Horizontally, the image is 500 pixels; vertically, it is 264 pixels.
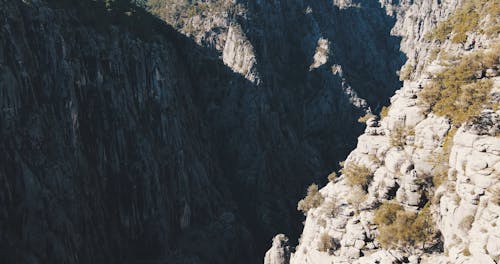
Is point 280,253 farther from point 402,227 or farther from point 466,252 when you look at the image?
point 466,252

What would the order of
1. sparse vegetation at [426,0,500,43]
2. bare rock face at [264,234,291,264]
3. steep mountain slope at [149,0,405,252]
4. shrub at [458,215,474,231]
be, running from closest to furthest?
shrub at [458,215,474,231]
sparse vegetation at [426,0,500,43]
bare rock face at [264,234,291,264]
steep mountain slope at [149,0,405,252]

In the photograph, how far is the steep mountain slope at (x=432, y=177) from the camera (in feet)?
155

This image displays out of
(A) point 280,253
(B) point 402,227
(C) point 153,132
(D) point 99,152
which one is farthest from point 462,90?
(C) point 153,132

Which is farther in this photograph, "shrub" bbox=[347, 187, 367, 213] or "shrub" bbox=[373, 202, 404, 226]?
"shrub" bbox=[347, 187, 367, 213]

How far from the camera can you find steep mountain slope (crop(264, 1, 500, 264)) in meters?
47.2

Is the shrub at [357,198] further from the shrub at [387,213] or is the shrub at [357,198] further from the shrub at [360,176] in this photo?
the shrub at [387,213]

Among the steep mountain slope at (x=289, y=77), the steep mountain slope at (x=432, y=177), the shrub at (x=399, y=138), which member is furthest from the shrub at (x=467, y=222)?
the steep mountain slope at (x=289, y=77)

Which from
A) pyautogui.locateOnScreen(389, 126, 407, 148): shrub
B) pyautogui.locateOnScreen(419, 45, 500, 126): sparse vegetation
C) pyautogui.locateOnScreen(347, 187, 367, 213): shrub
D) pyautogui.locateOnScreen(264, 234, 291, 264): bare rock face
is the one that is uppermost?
pyautogui.locateOnScreen(419, 45, 500, 126): sparse vegetation

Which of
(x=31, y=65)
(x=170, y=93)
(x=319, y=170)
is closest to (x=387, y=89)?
(x=319, y=170)

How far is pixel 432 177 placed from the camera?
188ft

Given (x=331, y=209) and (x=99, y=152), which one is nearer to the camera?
(x=331, y=209)

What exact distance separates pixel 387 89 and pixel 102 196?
134 m

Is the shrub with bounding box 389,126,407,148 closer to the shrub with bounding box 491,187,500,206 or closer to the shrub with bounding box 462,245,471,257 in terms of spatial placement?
the shrub with bounding box 491,187,500,206

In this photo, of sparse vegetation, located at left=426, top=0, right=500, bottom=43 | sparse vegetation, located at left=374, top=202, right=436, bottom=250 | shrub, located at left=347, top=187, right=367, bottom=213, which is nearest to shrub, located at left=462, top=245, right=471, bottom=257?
sparse vegetation, located at left=374, top=202, right=436, bottom=250
